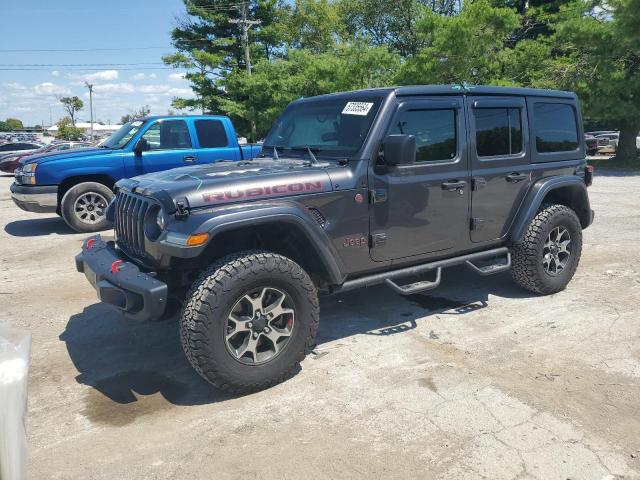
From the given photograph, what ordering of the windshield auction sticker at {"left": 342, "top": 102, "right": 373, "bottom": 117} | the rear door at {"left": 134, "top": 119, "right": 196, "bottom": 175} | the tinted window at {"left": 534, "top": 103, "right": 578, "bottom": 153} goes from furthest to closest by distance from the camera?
the rear door at {"left": 134, "top": 119, "right": 196, "bottom": 175}
the tinted window at {"left": 534, "top": 103, "right": 578, "bottom": 153}
the windshield auction sticker at {"left": 342, "top": 102, "right": 373, "bottom": 117}

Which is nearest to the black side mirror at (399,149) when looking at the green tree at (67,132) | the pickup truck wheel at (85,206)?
the pickup truck wheel at (85,206)

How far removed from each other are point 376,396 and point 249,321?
0.93 meters

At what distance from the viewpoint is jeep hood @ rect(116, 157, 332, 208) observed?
331 centimetres

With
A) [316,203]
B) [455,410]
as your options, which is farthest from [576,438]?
[316,203]

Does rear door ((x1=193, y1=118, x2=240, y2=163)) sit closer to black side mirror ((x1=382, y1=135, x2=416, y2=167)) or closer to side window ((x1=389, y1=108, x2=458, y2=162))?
side window ((x1=389, y1=108, x2=458, y2=162))

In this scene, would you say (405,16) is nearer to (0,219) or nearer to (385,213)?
(0,219)

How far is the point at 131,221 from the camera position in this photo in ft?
12.3

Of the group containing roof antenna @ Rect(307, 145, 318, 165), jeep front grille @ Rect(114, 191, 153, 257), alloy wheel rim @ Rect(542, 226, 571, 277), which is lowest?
alloy wheel rim @ Rect(542, 226, 571, 277)

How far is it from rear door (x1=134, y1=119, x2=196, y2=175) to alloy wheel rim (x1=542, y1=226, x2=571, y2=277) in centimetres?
592

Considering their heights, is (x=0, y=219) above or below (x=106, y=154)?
below

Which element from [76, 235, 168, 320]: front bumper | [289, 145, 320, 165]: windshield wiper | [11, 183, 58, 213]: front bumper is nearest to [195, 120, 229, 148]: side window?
[11, 183, 58, 213]: front bumper

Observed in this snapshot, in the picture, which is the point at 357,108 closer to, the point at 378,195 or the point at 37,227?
the point at 378,195

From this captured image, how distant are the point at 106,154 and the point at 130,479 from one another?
23.0 ft

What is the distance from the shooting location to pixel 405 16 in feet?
126
